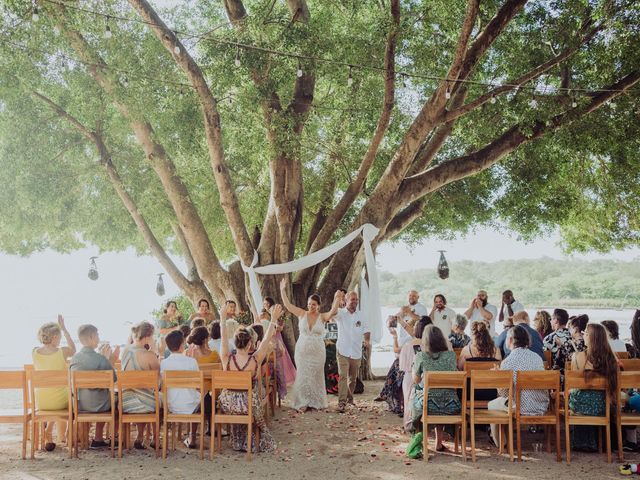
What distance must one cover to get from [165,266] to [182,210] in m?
1.76

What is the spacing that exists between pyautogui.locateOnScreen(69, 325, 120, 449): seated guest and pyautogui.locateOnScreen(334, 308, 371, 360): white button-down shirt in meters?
3.49

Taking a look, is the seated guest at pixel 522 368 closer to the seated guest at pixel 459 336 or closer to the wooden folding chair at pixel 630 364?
the wooden folding chair at pixel 630 364

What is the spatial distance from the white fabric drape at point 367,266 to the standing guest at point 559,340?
2.54 metres

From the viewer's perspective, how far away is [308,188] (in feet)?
47.0

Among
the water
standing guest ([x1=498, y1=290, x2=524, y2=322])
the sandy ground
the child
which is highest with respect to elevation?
standing guest ([x1=498, y1=290, x2=524, y2=322])

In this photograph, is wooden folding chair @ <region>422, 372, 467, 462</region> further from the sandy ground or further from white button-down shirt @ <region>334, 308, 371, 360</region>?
white button-down shirt @ <region>334, 308, 371, 360</region>

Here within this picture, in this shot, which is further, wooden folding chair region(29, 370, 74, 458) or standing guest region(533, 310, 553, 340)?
standing guest region(533, 310, 553, 340)

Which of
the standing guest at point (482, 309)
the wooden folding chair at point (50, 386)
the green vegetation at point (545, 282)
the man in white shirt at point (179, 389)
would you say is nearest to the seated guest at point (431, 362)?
the man in white shirt at point (179, 389)

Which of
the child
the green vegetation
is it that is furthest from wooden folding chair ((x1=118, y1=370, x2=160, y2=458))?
→ the green vegetation

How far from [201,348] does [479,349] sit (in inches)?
120

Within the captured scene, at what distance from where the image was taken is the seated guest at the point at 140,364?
664cm

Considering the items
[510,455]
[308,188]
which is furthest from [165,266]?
[510,455]

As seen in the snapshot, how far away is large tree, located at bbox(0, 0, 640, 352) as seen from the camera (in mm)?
10531

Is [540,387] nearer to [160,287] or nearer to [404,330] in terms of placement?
[404,330]
